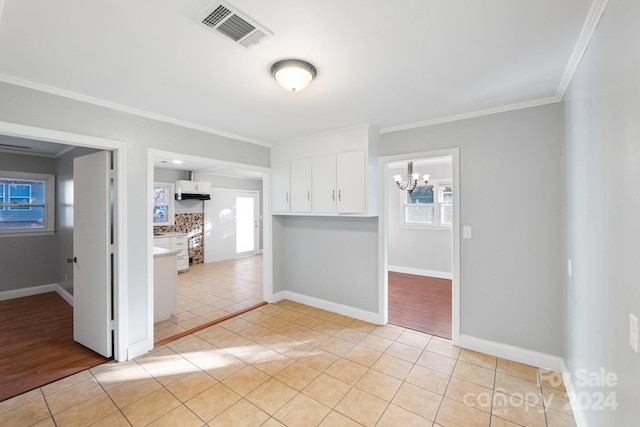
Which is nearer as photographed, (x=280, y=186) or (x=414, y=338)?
(x=414, y=338)

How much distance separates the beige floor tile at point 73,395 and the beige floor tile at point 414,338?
290 centimetres

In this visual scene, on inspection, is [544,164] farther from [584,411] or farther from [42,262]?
[42,262]

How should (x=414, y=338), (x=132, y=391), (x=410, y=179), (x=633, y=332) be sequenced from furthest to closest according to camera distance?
(x=410, y=179)
(x=414, y=338)
(x=132, y=391)
(x=633, y=332)

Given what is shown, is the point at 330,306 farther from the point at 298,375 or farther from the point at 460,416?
the point at 460,416

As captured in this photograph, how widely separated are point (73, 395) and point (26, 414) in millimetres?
267

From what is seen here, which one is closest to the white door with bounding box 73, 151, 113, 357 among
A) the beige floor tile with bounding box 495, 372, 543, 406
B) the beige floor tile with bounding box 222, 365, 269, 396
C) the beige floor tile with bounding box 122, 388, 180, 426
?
the beige floor tile with bounding box 122, 388, 180, 426

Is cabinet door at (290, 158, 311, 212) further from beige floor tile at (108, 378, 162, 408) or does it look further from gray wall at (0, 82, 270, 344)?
beige floor tile at (108, 378, 162, 408)

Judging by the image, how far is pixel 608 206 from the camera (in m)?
1.40

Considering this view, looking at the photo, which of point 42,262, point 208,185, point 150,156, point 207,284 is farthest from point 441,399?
point 208,185

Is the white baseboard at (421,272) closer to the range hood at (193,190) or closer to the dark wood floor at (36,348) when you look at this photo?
the range hood at (193,190)

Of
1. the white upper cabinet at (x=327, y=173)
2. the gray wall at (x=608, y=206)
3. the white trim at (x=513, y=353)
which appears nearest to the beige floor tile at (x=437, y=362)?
the white trim at (x=513, y=353)

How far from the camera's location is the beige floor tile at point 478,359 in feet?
8.94

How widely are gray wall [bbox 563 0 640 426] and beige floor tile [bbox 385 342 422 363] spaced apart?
4.14 feet

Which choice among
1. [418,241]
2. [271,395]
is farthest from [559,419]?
[418,241]
